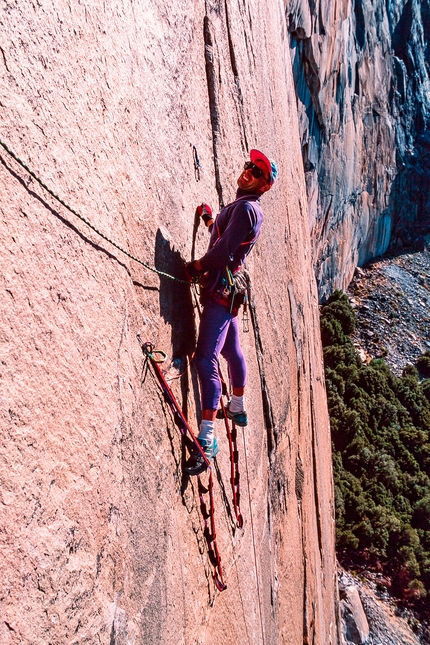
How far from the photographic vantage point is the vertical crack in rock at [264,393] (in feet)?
16.6

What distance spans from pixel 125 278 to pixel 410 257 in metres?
30.6

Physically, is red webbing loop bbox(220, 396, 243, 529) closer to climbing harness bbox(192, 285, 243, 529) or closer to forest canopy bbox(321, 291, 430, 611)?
climbing harness bbox(192, 285, 243, 529)

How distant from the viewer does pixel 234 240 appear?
331cm

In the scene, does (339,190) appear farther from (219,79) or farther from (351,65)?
(219,79)

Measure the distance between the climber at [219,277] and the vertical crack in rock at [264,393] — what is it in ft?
4.77

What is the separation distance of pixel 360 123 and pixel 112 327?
78.9 feet

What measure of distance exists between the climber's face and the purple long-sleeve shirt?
→ 5cm

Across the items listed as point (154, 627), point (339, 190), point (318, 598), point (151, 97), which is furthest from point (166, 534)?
point (339, 190)

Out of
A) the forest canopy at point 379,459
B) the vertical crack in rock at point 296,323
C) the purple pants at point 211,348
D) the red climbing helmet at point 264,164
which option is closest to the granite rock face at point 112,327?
the purple pants at point 211,348

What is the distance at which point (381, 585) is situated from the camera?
15891mm

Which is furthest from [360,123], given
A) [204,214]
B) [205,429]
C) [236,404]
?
[205,429]

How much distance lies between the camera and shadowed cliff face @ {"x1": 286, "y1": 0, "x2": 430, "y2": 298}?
17.1 m

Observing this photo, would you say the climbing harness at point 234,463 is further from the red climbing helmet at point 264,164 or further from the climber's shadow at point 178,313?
the red climbing helmet at point 264,164

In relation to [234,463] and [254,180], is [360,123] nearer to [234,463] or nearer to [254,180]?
[254,180]
